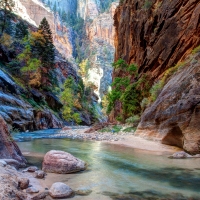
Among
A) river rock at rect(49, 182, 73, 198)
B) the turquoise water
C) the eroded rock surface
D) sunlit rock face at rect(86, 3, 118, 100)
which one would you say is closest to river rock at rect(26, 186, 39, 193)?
river rock at rect(49, 182, 73, 198)

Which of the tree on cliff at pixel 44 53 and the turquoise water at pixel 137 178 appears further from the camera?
the tree on cliff at pixel 44 53

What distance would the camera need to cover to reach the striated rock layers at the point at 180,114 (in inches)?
460

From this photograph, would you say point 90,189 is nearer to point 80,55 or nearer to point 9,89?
point 9,89

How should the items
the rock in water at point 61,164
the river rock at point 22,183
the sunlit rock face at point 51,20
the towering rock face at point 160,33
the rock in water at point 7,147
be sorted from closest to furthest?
the river rock at point 22,183, the rock in water at point 61,164, the rock in water at point 7,147, the towering rock face at point 160,33, the sunlit rock face at point 51,20

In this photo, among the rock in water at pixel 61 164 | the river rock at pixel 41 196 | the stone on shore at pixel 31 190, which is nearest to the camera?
the river rock at pixel 41 196

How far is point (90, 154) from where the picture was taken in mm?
11680

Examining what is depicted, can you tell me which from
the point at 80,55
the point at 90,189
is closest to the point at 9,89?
the point at 90,189

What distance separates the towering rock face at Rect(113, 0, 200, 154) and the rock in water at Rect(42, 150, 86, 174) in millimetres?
6287

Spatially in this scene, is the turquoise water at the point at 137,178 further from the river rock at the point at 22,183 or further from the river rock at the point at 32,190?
the river rock at the point at 22,183

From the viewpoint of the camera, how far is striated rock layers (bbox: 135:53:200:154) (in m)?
11.7

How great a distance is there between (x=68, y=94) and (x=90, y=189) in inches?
1807

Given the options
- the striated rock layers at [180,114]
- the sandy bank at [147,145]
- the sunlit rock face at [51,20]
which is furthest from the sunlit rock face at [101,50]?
the striated rock layers at [180,114]

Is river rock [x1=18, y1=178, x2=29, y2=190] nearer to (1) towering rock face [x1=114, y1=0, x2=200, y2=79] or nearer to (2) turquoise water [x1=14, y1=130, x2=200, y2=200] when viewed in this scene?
(2) turquoise water [x1=14, y1=130, x2=200, y2=200]

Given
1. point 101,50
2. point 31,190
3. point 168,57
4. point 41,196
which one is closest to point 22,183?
point 31,190
